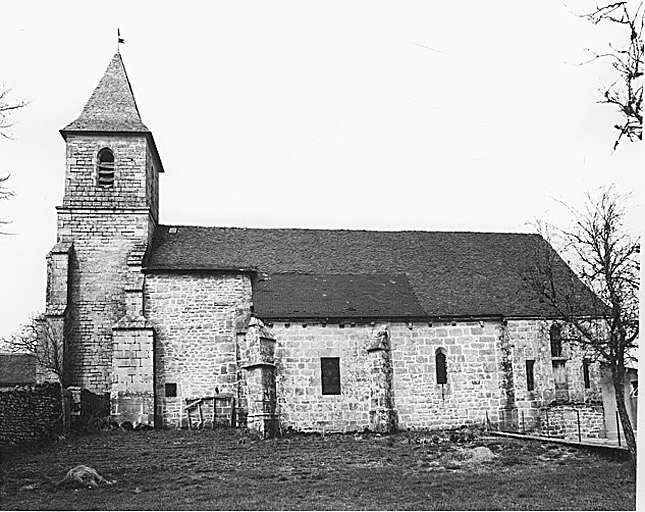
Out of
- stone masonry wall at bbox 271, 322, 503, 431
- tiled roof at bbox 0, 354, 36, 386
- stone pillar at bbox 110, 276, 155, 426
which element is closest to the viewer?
stone masonry wall at bbox 271, 322, 503, 431

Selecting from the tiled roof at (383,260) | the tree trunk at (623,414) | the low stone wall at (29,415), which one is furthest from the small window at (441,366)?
the low stone wall at (29,415)

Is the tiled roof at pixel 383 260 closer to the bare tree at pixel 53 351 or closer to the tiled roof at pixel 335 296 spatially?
the tiled roof at pixel 335 296

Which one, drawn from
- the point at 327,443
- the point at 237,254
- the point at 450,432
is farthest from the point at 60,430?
the point at 450,432

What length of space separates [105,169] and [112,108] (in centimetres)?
225

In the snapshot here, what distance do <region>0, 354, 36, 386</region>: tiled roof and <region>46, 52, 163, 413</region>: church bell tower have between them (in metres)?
14.7

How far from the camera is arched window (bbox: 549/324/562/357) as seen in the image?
→ 27016 mm

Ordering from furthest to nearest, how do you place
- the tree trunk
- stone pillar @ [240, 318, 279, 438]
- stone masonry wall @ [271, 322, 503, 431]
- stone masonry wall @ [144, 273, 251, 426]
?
stone masonry wall @ [144, 273, 251, 426]
stone masonry wall @ [271, 322, 503, 431]
stone pillar @ [240, 318, 279, 438]
the tree trunk

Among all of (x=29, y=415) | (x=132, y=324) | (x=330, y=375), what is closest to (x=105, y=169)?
(x=132, y=324)

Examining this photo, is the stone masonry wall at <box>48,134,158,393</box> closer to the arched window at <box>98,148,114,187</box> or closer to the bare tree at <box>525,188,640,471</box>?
the arched window at <box>98,148,114,187</box>

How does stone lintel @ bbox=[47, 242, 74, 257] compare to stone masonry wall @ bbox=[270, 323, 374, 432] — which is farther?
stone lintel @ bbox=[47, 242, 74, 257]

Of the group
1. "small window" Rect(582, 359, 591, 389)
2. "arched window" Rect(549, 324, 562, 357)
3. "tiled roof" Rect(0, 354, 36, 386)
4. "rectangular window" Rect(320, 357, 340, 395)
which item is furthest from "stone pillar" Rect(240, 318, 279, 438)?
"tiled roof" Rect(0, 354, 36, 386)

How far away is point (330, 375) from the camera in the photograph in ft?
83.9

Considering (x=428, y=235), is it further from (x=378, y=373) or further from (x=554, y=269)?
(x=378, y=373)

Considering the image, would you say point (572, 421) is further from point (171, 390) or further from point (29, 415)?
point (29, 415)
